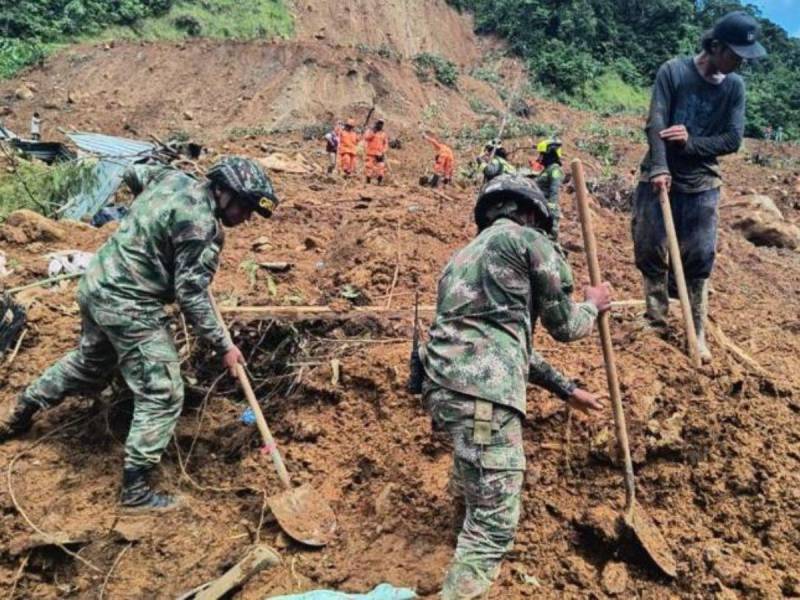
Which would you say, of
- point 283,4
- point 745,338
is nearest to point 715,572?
point 745,338

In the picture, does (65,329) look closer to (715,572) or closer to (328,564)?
(328,564)

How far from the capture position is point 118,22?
2728cm

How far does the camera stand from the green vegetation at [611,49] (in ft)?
115

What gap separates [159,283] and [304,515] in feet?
4.76

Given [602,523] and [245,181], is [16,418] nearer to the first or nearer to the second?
[245,181]

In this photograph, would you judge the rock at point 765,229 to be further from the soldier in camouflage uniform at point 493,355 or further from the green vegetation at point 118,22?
the green vegetation at point 118,22

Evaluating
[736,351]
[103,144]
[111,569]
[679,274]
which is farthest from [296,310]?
[103,144]

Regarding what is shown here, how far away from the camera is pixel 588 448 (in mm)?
3441

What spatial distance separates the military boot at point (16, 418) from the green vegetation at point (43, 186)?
15.7ft

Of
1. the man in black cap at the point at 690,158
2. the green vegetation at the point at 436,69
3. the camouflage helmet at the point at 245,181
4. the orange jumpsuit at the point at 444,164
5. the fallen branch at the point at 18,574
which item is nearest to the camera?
the fallen branch at the point at 18,574

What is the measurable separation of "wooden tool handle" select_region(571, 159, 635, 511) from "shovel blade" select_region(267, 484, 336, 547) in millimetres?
1468

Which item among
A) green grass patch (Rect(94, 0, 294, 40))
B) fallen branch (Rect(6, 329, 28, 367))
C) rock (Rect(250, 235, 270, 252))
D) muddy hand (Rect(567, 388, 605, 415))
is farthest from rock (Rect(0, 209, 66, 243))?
green grass patch (Rect(94, 0, 294, 40))

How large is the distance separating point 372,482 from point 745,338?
3.21 m

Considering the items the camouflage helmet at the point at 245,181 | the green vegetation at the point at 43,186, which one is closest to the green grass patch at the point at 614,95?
the green vegetation at the point at 43,186
